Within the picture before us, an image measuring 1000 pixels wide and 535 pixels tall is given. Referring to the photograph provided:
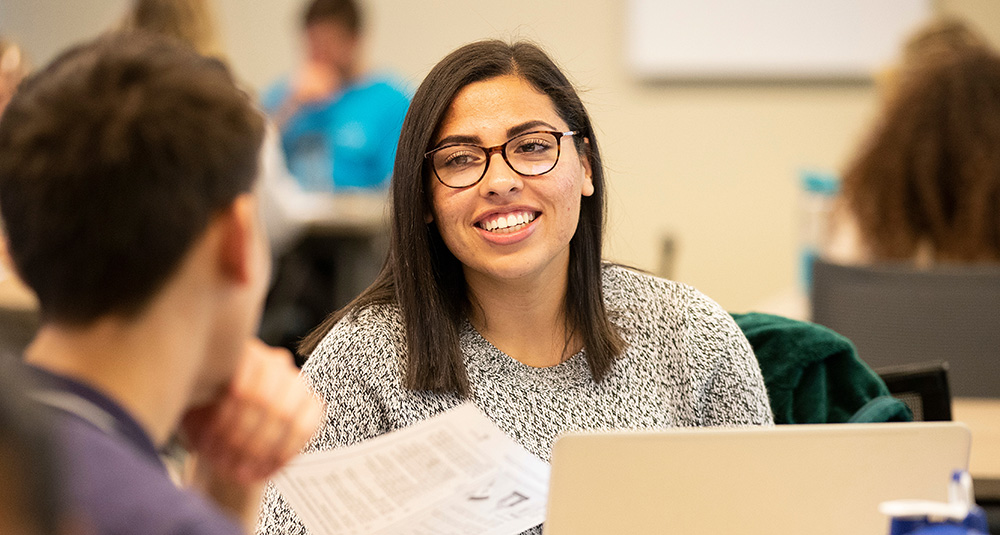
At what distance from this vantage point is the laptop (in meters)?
0.89

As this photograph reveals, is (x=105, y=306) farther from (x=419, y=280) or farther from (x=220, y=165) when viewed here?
(x=419, y=280)

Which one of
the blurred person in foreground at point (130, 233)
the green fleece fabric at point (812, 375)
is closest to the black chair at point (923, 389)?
the green fleece fabric at point (812, 375)

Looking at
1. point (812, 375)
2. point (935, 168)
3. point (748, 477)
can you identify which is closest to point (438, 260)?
point (812, 375)

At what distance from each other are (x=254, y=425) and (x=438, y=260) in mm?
664

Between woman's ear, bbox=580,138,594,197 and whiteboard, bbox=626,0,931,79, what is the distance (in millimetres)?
3853

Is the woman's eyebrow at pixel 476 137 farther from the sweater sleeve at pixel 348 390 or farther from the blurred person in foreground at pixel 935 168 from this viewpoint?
the blurred person in foreground at pixel 935 168

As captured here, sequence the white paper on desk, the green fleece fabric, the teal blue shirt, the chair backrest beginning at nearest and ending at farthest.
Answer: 1. the white paper on desk
2. the green fleece fabric
3. the chair backrest
4. the teal blue shirt

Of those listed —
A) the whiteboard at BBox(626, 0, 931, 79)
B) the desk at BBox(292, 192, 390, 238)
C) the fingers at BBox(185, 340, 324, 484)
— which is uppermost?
the whiteboard at BBox(626, 0, 931, 79)

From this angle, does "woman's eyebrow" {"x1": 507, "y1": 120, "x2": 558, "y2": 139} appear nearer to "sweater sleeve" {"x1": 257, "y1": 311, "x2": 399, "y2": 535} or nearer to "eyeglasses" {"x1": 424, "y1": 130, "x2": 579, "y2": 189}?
"eyeglasses" {"x1": 424, "y1": 130, "x2": 579, "y2": 189}

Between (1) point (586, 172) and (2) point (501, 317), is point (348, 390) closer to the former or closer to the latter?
(2) point (501, 317)

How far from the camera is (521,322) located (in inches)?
57.8

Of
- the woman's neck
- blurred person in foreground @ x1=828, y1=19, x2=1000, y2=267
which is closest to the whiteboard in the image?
blurred person in foreground @ x1=828, y1=19, x2=1000, y2=267

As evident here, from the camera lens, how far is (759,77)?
520cm

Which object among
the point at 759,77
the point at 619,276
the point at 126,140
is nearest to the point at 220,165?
the point at 126,140
